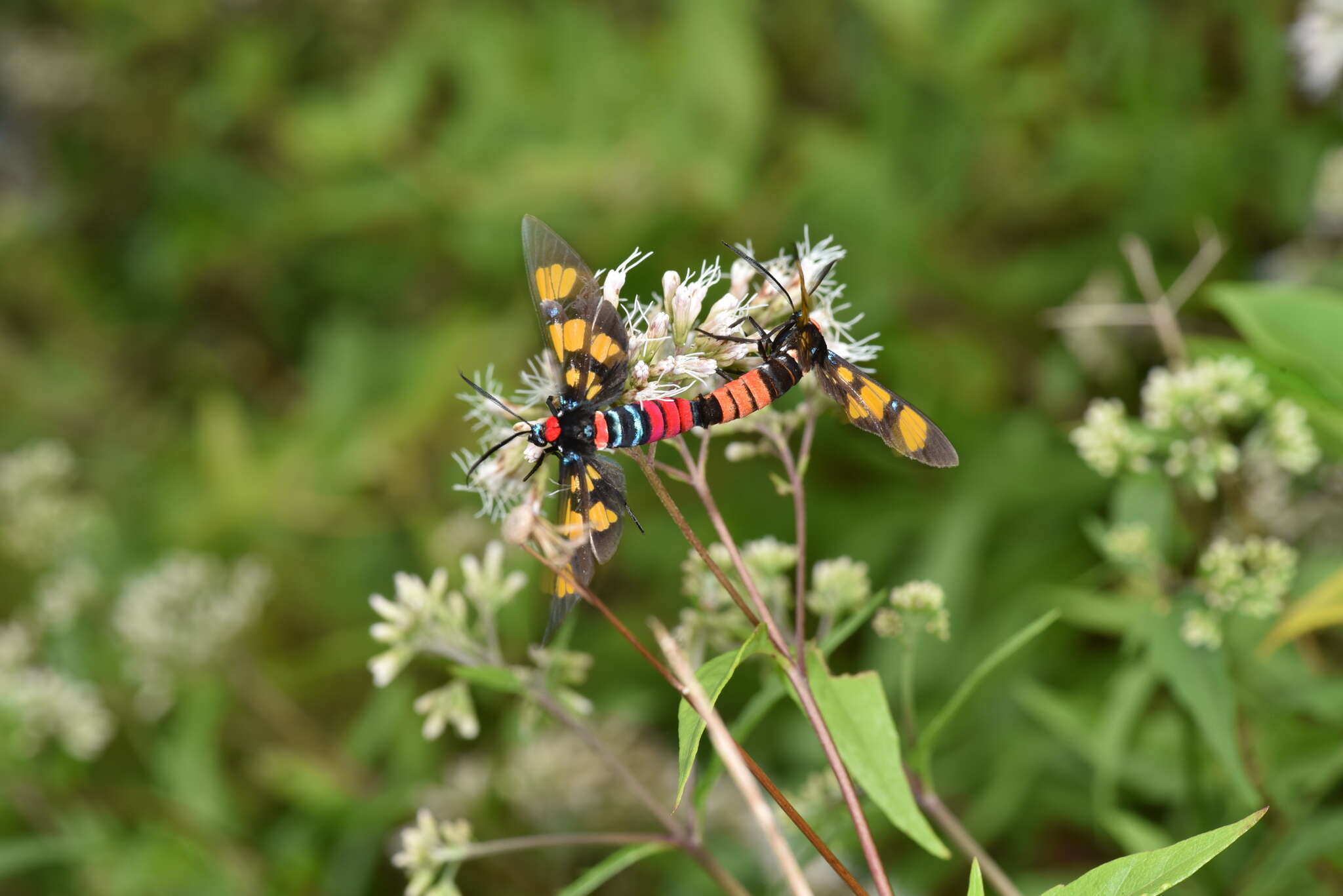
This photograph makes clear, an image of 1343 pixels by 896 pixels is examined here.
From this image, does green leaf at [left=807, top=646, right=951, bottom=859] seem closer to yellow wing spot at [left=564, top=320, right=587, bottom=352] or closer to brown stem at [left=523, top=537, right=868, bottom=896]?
brown stem at [left=523, top=537, right=868, bottom=896]

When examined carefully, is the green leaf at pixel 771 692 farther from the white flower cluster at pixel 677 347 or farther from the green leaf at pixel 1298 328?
the green leaf at pixel 1298 328

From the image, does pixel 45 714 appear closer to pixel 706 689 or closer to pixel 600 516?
pixel 600 516

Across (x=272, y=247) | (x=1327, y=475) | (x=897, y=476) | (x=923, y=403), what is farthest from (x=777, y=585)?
(x=272, y=247)

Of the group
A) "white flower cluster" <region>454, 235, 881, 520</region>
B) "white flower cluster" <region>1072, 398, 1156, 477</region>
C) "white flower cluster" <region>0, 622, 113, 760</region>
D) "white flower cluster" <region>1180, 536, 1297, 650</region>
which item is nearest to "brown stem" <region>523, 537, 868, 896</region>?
"white flower cluster" <region>454, 235, 881, 520</region>

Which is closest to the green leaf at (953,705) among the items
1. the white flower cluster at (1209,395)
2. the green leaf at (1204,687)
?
the green leaf at (1204,687)

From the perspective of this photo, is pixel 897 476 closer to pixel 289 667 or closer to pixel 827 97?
pixel 827 97
